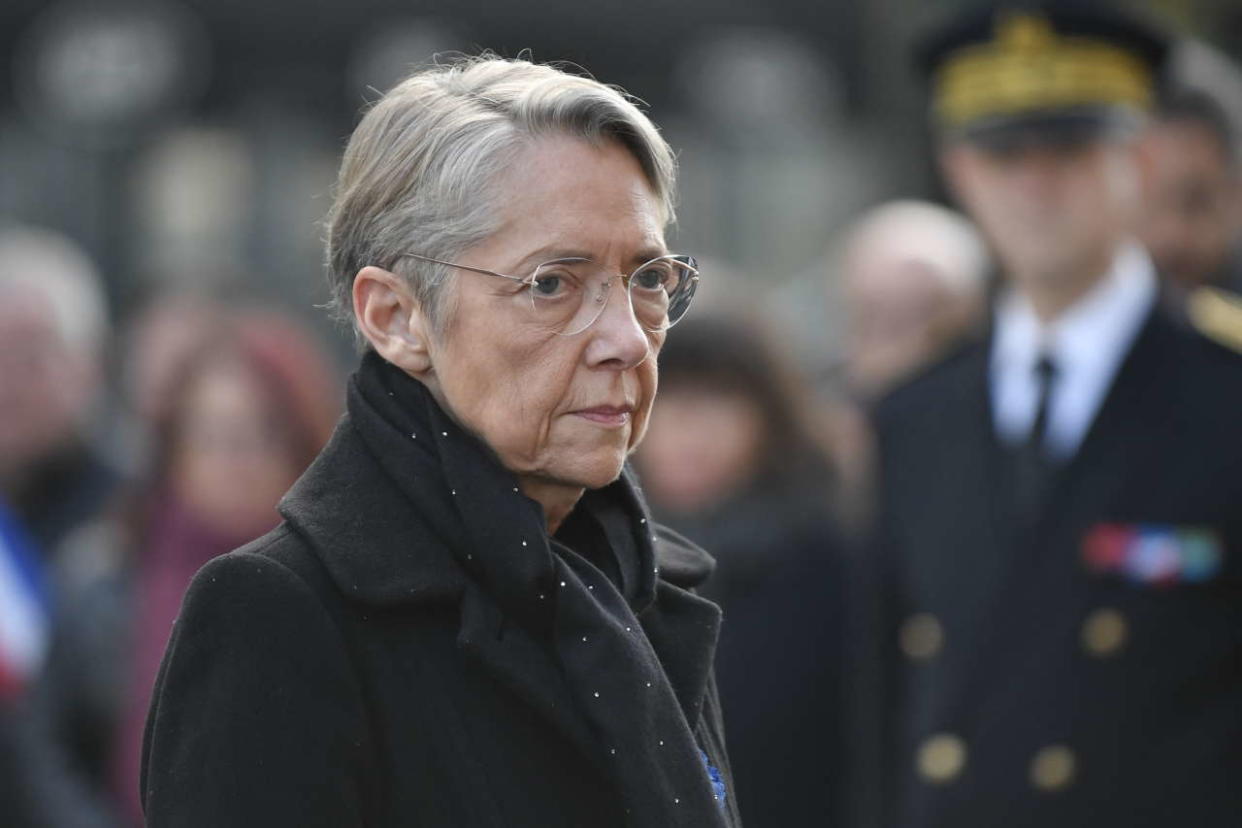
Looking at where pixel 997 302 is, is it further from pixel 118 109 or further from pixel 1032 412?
pixel 118 109

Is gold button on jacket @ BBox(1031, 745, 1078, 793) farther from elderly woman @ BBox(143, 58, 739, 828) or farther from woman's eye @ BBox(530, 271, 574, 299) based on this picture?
woman's eye @ BBox(530, 271, 574, 299)

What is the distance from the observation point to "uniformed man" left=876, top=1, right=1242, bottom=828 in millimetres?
3949

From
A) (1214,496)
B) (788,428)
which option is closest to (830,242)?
(788,428)

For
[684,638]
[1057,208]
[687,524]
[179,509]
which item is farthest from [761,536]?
[684,638]

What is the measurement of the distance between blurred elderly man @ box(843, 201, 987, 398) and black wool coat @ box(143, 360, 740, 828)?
4272 millimetres

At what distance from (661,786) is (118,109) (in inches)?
570

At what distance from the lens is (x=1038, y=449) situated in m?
4.28

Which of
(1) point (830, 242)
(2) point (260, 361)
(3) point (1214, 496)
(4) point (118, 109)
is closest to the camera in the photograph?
(3) point (1214, 496)

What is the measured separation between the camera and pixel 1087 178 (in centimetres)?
429

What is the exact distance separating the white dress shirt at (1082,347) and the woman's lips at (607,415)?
1.95 metres

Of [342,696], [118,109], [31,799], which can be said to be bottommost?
[118,109]

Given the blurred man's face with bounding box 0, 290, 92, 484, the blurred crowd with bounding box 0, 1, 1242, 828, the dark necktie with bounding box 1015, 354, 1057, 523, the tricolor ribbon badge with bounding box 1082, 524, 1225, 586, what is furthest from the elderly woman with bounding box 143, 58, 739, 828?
the blurred man's face with bounding box 0, 290, 92, 484

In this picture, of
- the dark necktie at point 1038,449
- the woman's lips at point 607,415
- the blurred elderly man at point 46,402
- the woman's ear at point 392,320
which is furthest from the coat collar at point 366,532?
the blurred elderly man at point 46,402

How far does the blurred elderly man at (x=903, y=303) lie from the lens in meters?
6.68
